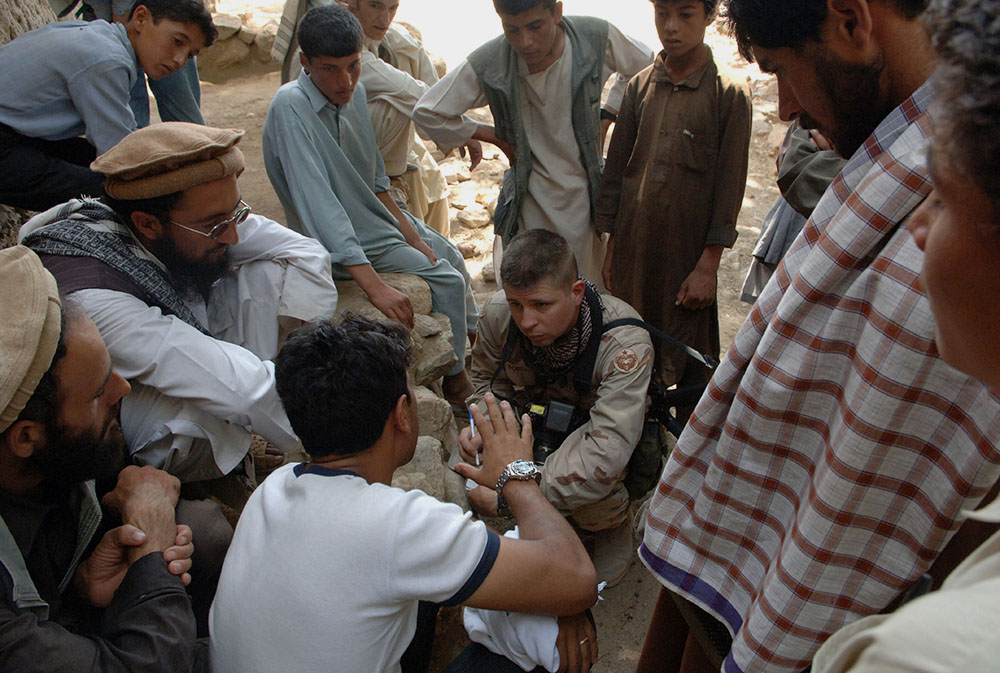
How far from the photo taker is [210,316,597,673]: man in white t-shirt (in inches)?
53.9

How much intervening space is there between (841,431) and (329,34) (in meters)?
2.81

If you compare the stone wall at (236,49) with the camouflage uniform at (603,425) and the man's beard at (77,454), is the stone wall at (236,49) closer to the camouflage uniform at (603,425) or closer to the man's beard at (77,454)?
the camouflage uniform at (603,425)

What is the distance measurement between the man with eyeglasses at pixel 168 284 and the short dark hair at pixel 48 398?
1.52 ft

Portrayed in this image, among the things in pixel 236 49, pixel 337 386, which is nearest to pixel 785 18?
pixel 337 386

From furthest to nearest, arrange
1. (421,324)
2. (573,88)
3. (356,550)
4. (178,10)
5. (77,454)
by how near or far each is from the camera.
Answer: (421,324)
(573,88)
(178,10)
(77,454)
(356,550)

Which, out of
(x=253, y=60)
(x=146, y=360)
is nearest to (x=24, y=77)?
(x=146, y=360)

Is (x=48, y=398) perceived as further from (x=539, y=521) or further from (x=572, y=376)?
(x=572, y=376)

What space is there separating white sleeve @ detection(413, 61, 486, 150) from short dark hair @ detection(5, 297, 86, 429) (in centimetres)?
237

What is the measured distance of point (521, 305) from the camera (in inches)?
100.0

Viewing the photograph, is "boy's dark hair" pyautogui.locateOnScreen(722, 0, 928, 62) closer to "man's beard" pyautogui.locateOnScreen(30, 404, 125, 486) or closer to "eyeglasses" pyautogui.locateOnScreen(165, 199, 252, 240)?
"man's beard" pyautogui.locateOnScreen(30, 404, 125, 486)

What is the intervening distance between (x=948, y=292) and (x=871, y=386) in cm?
30

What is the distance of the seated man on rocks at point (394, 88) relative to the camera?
3871mm

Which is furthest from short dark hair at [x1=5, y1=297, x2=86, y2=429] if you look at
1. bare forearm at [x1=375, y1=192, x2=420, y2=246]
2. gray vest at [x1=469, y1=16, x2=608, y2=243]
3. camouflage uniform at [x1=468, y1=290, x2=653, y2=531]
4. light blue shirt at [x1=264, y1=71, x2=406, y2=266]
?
gray vest at [x1=469, y1=16, x2=608, y2=243]

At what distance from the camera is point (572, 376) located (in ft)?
8.87
